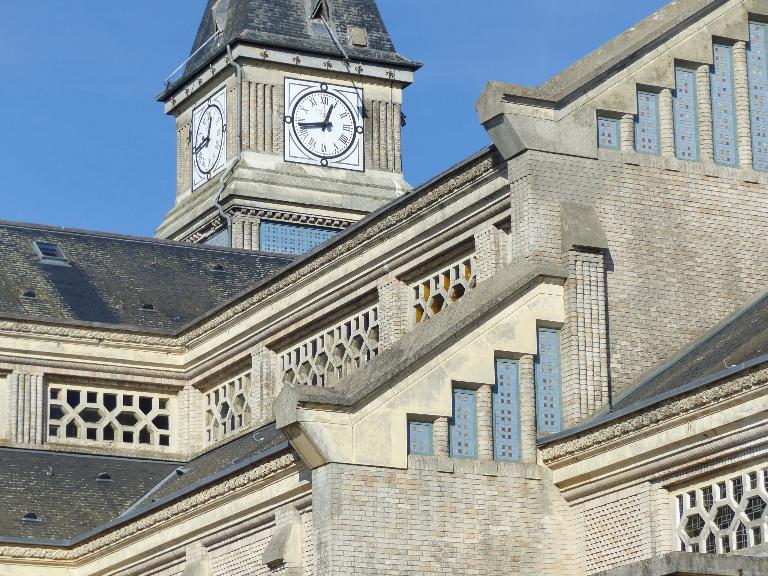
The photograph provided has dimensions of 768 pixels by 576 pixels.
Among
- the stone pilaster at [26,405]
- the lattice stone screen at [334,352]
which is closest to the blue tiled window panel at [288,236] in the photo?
the stone pilaster at [26,405]

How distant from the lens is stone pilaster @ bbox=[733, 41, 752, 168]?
2986 centimetres

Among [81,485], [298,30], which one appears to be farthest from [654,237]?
[298,30]

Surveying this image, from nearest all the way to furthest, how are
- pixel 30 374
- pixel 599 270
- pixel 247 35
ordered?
pixel 599 270 < pixel 30 374 < pixel 247 35

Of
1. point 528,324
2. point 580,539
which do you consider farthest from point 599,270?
point 580,539

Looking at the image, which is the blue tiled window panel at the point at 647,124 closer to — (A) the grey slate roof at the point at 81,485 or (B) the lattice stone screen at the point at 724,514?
(B) the lattice stone screen at the point at 724,514

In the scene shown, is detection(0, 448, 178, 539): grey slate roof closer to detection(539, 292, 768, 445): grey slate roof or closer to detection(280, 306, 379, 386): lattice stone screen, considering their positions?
detection(280, 306, 379, 386): lattice stone screen

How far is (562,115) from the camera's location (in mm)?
28594

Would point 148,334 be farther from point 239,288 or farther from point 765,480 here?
point 765,480

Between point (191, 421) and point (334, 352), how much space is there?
5313 mm

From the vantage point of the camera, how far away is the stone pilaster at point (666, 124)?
1155 inches

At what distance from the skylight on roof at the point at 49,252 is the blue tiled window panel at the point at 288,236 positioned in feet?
65.1

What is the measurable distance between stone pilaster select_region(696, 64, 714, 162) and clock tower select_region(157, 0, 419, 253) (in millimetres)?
32723

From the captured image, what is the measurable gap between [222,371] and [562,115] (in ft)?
36.9

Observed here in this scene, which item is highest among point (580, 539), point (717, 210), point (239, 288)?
point (239, 288)
